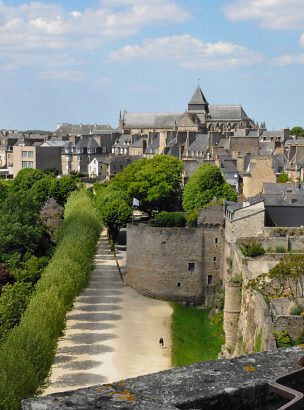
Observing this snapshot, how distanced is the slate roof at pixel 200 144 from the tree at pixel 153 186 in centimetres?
2797

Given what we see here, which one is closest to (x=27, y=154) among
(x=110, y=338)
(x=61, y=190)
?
(x=61, y=190)

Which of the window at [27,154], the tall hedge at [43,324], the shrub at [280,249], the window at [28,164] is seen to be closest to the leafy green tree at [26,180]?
the window at [28,164]

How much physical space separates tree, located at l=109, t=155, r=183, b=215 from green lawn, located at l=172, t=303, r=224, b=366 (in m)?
23.3

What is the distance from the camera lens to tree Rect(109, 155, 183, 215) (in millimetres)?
63688

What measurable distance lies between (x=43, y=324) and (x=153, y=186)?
40.0 metres

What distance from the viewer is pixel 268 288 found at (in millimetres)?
26281

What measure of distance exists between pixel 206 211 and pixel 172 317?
22.0 feet

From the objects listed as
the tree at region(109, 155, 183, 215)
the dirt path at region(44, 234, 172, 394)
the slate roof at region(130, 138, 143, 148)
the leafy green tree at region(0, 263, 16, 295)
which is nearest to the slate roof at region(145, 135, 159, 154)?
the slate roof at region(130, 138, 143, 148)

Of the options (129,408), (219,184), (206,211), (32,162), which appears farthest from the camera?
(32,162)

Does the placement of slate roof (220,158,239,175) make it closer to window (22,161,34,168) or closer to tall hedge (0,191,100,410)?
tall hedge (0,191,100,410)

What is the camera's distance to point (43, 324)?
24.6 m

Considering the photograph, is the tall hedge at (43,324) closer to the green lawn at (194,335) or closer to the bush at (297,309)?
the green lawn at (194,335)

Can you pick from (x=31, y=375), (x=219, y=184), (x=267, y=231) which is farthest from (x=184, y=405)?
(x=219, y=184)

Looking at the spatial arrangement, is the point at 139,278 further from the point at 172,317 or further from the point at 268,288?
the point at 268,288
